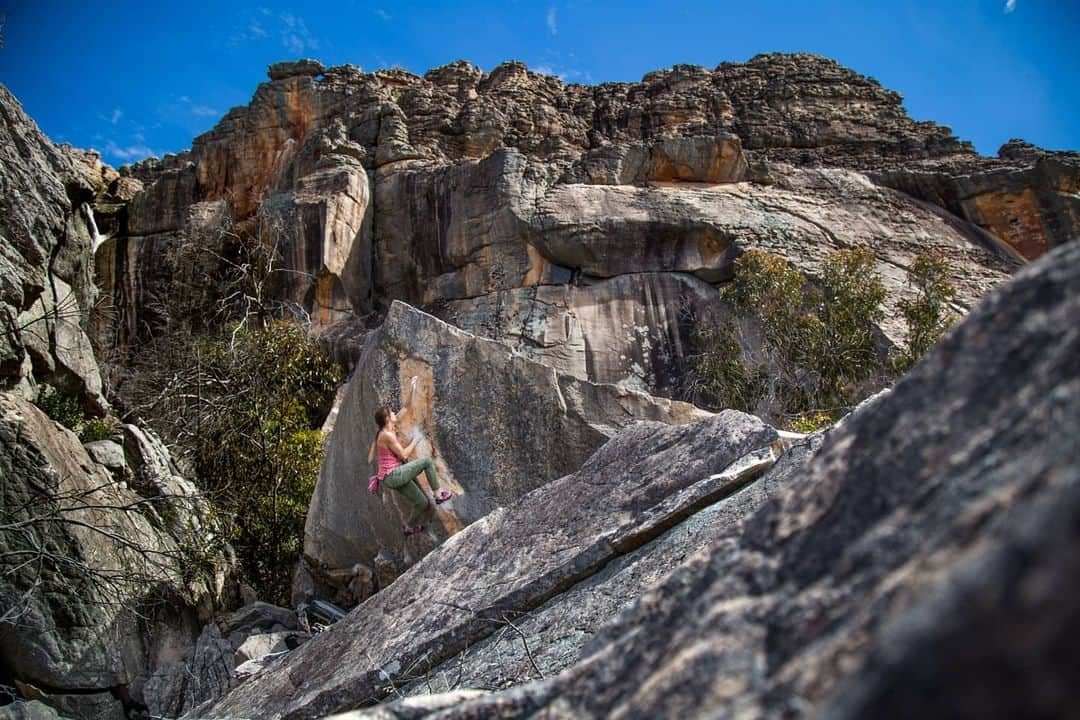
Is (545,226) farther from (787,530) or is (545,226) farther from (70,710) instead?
(787,530)

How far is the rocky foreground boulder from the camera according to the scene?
78cm

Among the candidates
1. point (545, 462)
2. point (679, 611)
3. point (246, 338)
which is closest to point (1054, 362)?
point (679, 611)

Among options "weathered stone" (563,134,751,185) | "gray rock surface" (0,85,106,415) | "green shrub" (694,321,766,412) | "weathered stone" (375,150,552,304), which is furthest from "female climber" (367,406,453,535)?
"weathered stone" (563,134,751,185)

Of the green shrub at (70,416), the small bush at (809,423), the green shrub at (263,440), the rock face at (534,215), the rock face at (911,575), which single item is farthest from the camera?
the rock face at (534,215)

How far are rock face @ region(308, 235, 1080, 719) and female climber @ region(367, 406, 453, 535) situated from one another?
16.5 ft

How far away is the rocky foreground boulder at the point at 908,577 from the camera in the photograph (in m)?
0.78

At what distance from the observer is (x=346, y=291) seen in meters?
18.6

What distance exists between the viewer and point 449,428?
712 cm

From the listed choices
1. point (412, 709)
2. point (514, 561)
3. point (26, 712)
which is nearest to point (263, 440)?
point (26, 712)

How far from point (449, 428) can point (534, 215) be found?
10858mm

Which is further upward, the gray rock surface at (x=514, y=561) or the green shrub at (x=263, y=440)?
the green shrub at (x=263, y=440)

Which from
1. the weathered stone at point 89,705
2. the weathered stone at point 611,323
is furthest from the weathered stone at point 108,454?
the weathered stone at point 611,323

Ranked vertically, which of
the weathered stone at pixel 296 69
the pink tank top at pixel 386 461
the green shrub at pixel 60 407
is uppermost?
the weathered stone at pixel 296 69

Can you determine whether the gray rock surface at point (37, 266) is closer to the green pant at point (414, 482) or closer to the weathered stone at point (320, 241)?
the green pant at point (414, 482)
